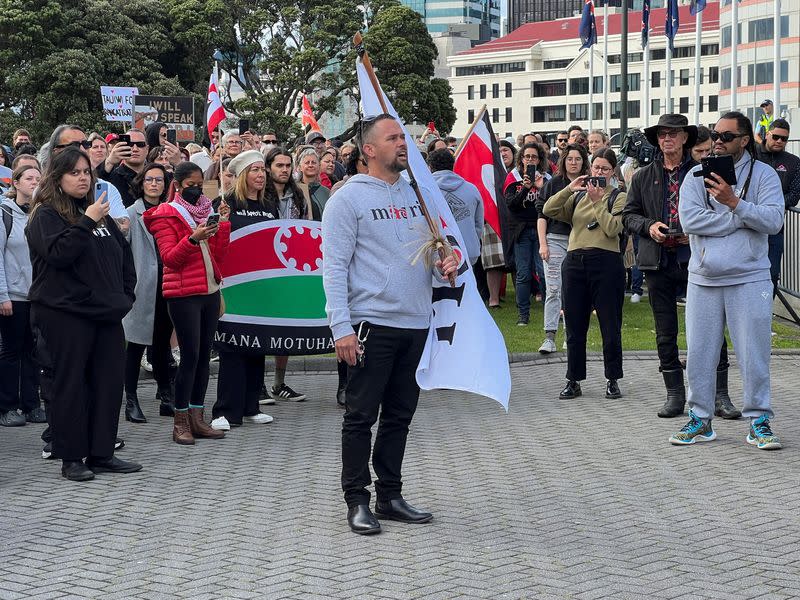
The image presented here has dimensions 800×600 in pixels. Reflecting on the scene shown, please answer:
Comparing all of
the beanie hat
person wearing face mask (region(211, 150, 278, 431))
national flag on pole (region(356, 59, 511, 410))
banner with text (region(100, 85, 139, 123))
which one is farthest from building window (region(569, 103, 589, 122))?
national flag on pole (region(356, 59, 511, 410))

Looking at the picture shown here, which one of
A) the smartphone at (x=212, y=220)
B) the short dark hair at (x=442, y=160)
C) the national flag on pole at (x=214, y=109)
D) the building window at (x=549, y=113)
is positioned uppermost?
the building window at (x=549, y=113)

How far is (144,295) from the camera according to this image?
31.9 ft

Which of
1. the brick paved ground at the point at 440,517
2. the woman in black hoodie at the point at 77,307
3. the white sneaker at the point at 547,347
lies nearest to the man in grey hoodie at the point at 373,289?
the brick paved ground at the point at 440,517

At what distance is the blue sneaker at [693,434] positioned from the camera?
27.6 feet

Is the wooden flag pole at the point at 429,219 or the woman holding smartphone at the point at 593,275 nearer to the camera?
the wooden flag pole at the point at 429,219

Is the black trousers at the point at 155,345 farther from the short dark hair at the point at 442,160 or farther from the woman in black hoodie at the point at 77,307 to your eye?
the short dark hair at the point at 442,160

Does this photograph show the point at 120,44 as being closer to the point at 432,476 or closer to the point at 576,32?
the point at 432,476

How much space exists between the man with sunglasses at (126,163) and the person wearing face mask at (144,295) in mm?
814

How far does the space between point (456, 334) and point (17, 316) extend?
14.8ft

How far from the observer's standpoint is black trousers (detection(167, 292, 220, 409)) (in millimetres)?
8789

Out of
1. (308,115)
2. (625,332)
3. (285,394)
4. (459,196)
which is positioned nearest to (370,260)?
(285,394)

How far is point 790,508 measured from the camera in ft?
21.9

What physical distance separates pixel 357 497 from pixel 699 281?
126 inches

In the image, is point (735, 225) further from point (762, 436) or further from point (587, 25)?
point (587, 25)
